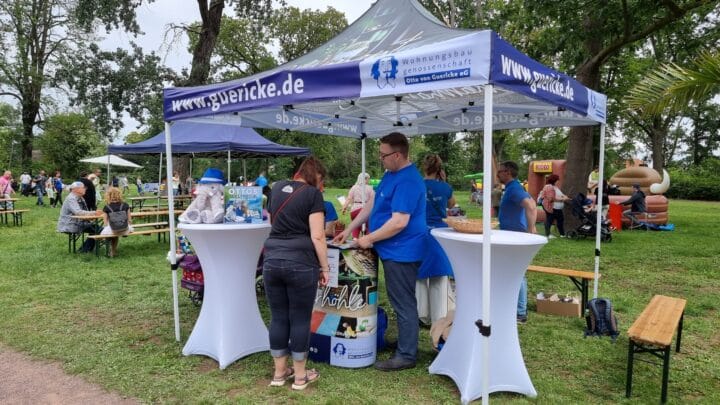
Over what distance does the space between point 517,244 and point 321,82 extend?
1.61 meters

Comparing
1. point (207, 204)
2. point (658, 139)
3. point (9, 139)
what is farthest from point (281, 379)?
point (9, 139)

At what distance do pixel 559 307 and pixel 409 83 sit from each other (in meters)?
3.37

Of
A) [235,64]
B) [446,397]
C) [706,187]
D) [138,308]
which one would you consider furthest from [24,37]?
[706,187]

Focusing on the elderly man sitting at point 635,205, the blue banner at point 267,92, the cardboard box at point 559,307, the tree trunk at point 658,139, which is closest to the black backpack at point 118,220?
the blue banner at point 267,92

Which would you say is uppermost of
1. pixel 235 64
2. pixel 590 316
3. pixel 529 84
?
pixel 235 64

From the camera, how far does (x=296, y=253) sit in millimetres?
2961

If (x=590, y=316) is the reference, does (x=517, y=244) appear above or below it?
above

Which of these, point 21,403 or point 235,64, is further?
point 235,64

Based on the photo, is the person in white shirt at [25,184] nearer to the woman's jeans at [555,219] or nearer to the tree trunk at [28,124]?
the tree trunk at [28,124]

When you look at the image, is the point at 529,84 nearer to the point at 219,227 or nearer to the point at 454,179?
the point at 219,227

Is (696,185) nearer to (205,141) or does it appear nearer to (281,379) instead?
(205,141)

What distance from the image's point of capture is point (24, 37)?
25016mm

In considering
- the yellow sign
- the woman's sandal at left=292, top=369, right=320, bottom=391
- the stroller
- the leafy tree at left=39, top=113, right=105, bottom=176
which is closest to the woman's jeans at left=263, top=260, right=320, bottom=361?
the woman's sandal at left=292, top=369, right=320, bottom=391

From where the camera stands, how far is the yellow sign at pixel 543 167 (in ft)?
64.4
